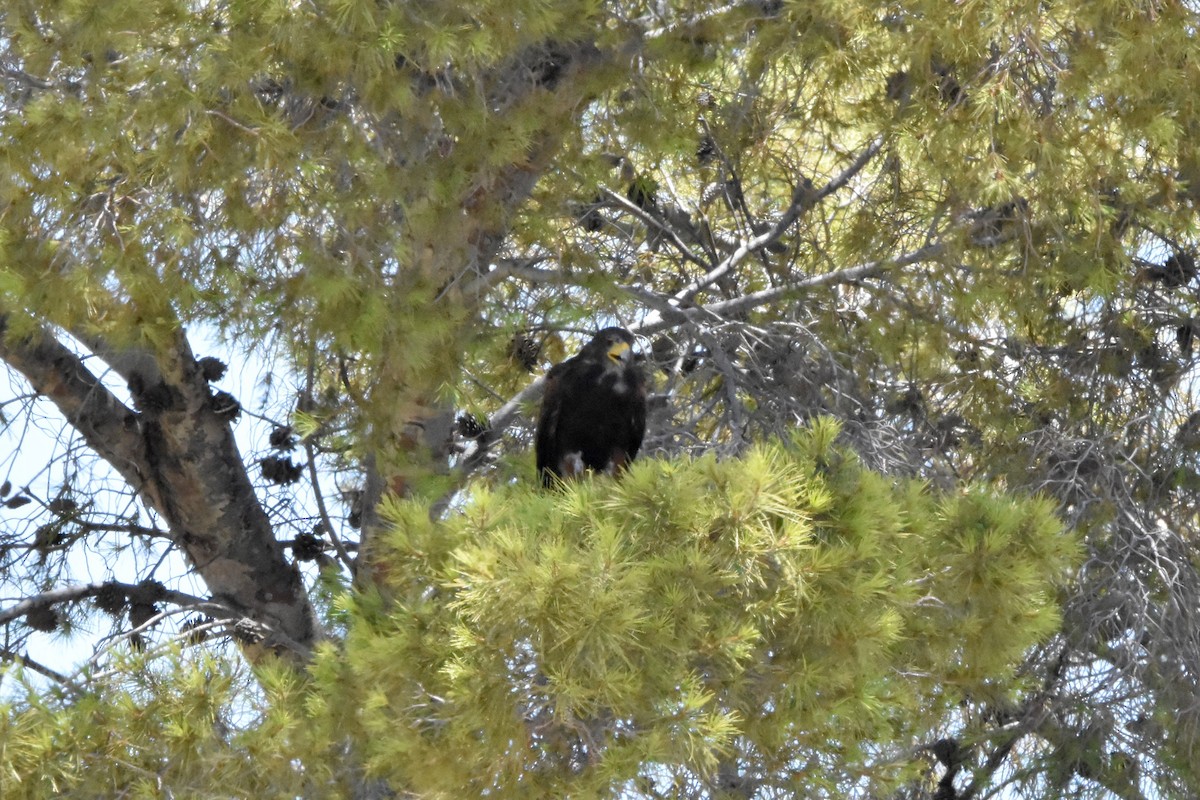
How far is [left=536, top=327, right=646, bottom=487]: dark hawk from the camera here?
4.69m

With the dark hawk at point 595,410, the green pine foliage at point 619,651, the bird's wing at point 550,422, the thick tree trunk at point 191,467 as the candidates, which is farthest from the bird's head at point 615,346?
the green pine foliage at point 619,651

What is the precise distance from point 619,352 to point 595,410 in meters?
0.23

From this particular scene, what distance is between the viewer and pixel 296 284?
368 cm

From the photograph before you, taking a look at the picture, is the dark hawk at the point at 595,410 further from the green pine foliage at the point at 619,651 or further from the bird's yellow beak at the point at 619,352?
the green pine foliage at the point at 619,651

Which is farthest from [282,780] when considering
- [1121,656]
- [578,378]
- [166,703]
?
[1121,656]

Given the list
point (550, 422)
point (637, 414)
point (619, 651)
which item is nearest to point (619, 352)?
point (637, 414)

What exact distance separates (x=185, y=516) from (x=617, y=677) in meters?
2.99

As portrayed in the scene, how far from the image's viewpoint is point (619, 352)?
4.77 meters

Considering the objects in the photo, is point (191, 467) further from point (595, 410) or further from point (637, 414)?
point (637, 414)

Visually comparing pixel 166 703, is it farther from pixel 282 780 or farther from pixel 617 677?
pixel 617 677

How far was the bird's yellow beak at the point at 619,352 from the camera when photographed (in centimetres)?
477

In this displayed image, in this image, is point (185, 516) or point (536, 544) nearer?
point (536, 544)

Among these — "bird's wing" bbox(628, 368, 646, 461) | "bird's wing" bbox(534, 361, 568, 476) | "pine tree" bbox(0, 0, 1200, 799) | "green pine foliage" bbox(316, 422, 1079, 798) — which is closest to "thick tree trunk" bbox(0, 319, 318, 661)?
"pine tree" bbox(0, 0, 1200, 799)

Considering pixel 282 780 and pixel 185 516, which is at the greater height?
pixel 185 516
